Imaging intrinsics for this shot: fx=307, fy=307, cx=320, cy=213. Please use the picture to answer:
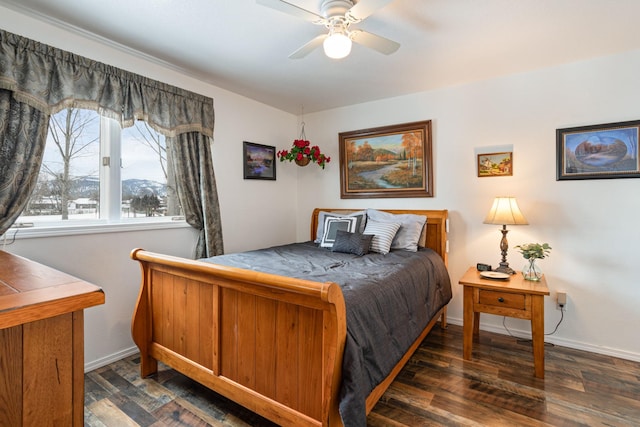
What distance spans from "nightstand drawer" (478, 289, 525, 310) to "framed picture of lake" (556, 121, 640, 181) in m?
1.24

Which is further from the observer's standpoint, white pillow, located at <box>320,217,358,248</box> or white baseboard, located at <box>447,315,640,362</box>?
white pillow, located at <box>320,217,358,248</box>

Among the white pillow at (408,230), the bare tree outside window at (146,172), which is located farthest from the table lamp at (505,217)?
the bare tree outside window at (146,172)

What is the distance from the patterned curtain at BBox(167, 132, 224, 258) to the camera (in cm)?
284

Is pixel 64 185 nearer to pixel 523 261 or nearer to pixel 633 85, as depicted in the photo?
pixel 523 261

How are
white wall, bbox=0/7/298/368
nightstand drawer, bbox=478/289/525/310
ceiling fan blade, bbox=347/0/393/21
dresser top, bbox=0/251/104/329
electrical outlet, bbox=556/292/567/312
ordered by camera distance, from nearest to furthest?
dresser top, bbox=0/251/104/329
ceiling fan blade, bbox=347/0/393/21
white wall, bbox=0/7/298/368
nightstand drawer, bbox=478/289/525/310
electrical outlet, bbox=556/292/567/312

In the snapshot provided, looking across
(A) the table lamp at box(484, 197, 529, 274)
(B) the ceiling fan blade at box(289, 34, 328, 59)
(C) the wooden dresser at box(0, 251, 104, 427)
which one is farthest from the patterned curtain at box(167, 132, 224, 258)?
(A) the table lamp at box(484, 197, 529, 274)

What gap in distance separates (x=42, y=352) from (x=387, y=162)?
3337 millimetres

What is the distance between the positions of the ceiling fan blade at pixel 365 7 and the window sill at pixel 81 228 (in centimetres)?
226

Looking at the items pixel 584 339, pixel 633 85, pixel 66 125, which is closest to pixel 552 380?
pixel 584 339

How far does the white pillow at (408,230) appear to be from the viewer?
118 inches

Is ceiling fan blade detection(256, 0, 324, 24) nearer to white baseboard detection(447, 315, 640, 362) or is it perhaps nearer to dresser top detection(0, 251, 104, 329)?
dresser top detection(0, 251, 104, 329)

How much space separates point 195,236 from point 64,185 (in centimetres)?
110

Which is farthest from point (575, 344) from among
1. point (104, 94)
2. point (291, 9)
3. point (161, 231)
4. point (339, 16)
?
point (104, 94)

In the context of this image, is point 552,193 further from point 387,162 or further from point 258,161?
point 258,161
